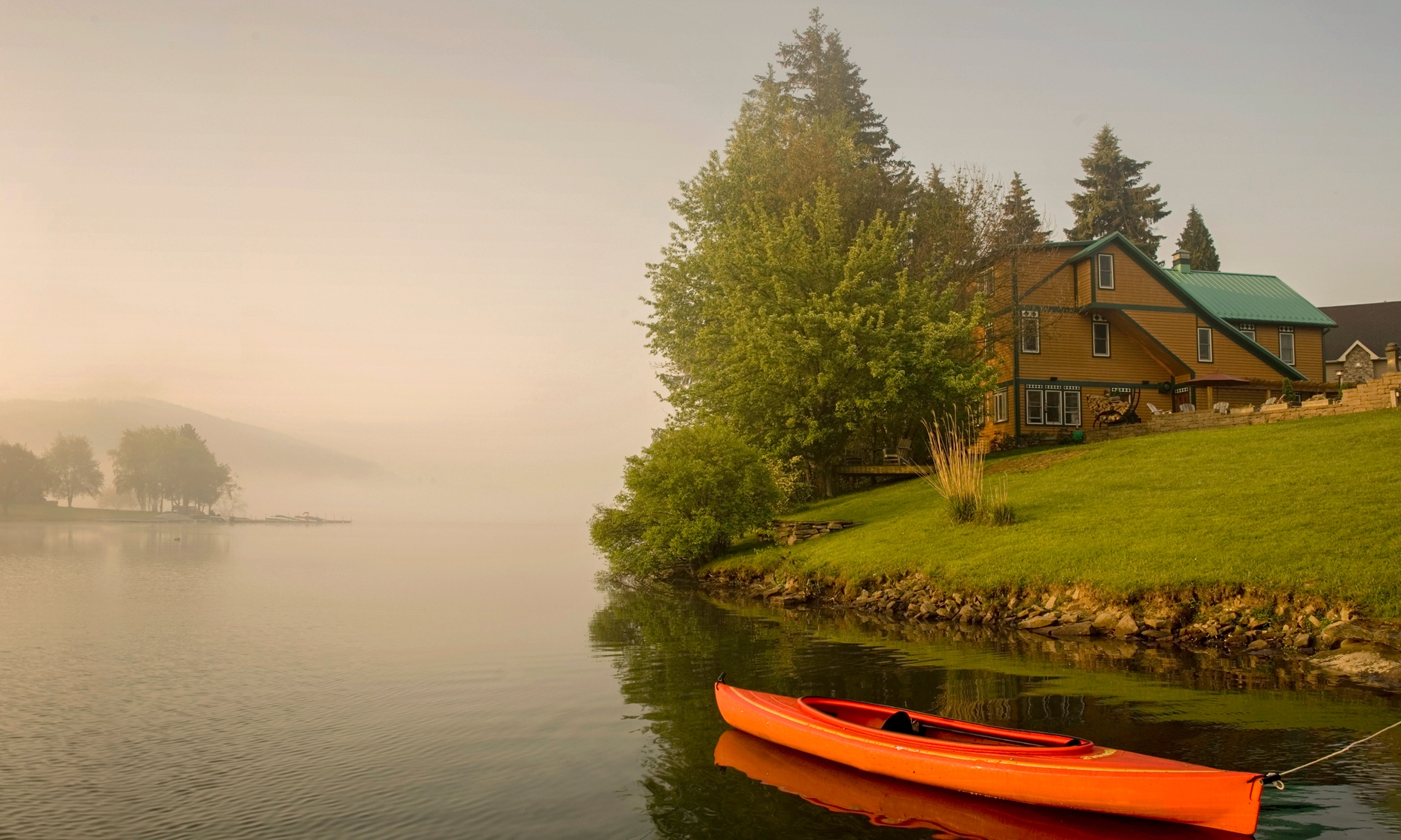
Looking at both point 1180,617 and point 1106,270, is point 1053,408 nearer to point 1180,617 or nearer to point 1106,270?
point 1106,270

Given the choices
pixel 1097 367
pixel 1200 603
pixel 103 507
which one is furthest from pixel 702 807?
pixel 103 507

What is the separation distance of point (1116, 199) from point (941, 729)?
260 ft

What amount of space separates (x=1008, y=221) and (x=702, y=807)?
40.0 metres

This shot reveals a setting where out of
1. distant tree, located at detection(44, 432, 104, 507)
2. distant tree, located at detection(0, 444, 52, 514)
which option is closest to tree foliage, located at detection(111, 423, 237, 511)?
distant tree, located at detection(44, 432, 104, 507)

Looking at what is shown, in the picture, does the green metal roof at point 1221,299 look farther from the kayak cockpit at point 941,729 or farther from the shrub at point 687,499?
the kayak cockpit at point 941,729

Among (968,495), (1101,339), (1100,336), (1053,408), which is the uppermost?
(1100,336)

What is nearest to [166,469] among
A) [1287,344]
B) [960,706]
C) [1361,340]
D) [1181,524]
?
[1287,344]

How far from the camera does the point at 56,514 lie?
129375mm

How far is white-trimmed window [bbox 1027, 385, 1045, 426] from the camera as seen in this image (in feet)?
153

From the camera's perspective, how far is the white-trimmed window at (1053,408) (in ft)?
→ 154

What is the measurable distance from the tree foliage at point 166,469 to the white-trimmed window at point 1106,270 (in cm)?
15037

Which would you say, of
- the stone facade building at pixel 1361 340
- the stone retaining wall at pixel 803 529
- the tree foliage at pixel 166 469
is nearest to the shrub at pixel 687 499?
the stone retaining wall at pixel 803 529

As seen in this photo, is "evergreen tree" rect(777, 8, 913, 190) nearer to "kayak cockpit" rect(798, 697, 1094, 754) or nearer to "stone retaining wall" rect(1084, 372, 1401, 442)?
"stone retaining wall" rect(1084, 372, 1401, 442)

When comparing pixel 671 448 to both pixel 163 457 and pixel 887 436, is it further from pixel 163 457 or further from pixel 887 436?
pixel 163 457
